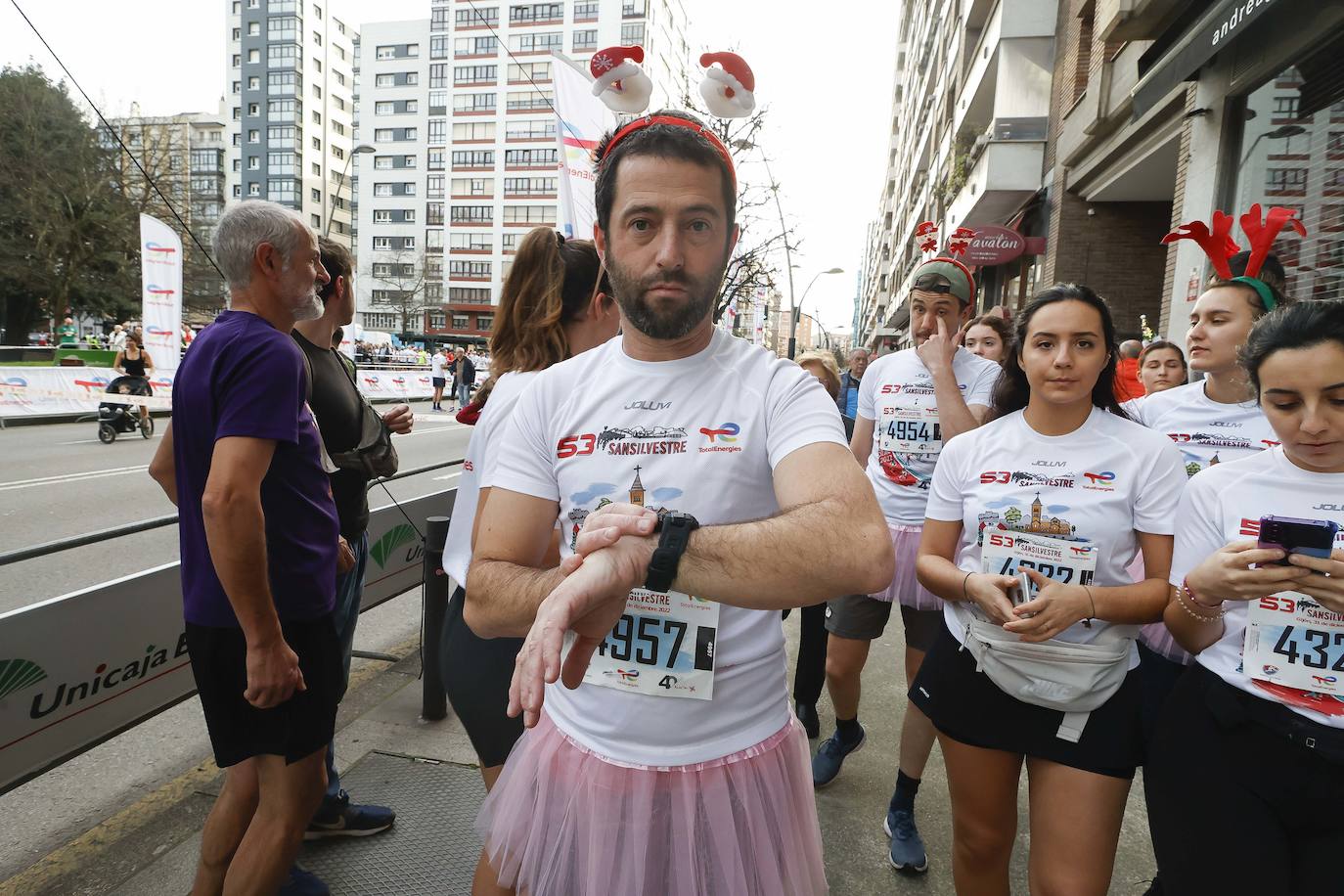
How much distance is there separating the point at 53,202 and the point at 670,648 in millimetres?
36839

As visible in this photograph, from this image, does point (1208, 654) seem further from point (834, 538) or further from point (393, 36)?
point (393, 36)

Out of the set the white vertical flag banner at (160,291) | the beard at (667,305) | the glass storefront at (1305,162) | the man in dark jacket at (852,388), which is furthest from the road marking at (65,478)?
the glass storefront at (1305,162)

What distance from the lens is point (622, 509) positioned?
4.08ft

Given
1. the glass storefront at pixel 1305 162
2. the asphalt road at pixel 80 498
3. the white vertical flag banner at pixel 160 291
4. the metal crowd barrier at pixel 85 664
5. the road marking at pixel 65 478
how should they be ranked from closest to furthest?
the metal crowd barrier at pixel 85 664 → the glass storefront at pixel 1305 162 → the asphalt road at pixel 80 498 → the road marking at pixel 65 478 → the white vertical flag banner at pixel 160 291

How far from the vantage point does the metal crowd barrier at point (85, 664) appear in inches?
94.3

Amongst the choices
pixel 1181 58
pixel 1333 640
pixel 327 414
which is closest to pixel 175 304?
pixel 327 414

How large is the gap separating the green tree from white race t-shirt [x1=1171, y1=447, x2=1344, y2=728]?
121 ft

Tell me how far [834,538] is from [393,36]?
88611 millimetres

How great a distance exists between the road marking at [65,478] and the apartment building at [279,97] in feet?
237

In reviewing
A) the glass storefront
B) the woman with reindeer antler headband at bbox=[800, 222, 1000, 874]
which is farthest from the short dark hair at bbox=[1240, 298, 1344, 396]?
the glass storefront

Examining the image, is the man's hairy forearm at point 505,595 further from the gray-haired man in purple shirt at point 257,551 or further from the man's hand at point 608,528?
the gray-haired man in purple shirt at point 257,551

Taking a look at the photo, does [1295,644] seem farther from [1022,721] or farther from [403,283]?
[403,283]

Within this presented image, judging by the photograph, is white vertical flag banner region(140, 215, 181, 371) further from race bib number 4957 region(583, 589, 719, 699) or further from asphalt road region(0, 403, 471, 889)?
race bib number 4957 region(583, 589, 719, 699)

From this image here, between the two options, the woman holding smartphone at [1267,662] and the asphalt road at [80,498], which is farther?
the asphalt road at [80,498]
